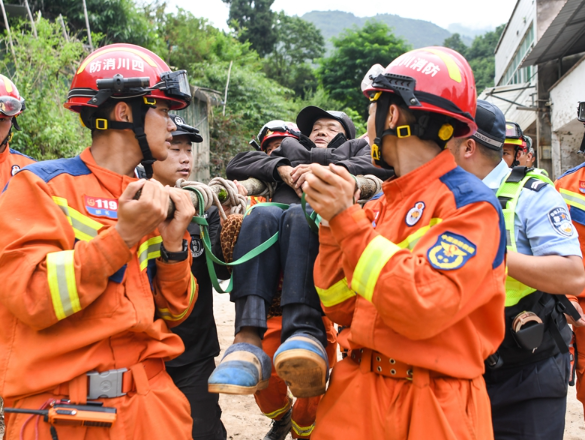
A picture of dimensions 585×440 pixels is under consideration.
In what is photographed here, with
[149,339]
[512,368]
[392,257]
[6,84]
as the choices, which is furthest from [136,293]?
[6,84]

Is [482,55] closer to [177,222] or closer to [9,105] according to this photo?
[9,105]

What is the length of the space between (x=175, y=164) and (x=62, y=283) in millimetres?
2246

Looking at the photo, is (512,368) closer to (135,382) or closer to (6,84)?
(135,382)

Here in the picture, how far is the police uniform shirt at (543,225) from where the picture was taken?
3.07 m

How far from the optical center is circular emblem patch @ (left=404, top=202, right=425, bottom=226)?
7.68 feet

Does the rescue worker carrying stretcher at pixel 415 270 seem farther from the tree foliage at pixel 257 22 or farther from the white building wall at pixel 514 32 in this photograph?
the tree foliage at pixel 257 22

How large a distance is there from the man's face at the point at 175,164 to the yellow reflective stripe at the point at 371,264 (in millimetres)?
2542

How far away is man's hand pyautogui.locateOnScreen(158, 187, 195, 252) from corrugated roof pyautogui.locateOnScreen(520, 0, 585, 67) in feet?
50.0

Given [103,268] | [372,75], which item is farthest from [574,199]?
[103,268]

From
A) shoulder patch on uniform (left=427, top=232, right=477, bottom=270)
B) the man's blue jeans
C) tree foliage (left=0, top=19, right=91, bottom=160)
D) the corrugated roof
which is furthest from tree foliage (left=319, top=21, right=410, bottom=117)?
shoulder patch on uniform (left=427, top=232, right=477, bottom=270)

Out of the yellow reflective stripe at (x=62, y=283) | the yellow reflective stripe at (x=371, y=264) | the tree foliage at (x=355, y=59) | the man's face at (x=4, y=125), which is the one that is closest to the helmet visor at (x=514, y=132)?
the yellow reflective stripe at (x=371, y=264)

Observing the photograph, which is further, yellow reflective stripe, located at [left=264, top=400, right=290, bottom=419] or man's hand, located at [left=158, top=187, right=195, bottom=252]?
yellow reflective stripe, located at [left=264, top=400, right=290, bottom=419]

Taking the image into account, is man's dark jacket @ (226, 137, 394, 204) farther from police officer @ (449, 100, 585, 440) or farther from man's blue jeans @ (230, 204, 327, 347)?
police officer @ (449, 100, 585, 440)

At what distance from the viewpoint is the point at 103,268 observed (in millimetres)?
2219
